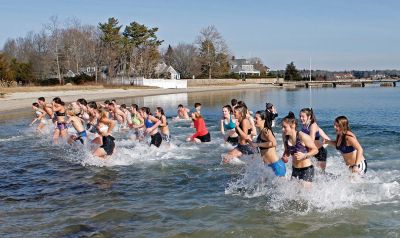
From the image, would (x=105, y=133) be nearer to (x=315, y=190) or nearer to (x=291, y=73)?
(x=315, y=190)

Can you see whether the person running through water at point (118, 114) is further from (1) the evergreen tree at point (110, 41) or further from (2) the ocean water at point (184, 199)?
(1) the evergreen tree at point (110, 41)

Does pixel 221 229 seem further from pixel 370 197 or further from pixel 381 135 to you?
pixel 381 135

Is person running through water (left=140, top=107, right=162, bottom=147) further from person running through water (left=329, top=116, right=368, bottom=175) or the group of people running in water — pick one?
person running through water (left=329, top=116, right=368, bottom=175)

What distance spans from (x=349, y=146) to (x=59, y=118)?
995 cm

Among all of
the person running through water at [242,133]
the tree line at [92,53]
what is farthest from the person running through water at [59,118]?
the tree line at [92,53]

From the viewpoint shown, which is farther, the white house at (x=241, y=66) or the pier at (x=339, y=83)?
the white house at (x=241, y=66)

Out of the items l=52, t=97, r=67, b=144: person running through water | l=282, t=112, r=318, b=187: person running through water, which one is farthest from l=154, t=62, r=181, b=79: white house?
l=282, t=112, r=318, b=187: person running through water

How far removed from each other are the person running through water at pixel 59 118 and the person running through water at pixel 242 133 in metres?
5.98

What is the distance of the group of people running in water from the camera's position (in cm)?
761

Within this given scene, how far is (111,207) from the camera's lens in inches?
320

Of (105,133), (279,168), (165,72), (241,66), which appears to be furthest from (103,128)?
(241,66)

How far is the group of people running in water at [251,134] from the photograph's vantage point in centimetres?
761

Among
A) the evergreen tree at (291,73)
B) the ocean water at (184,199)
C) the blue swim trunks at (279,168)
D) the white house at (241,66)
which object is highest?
the white house at (241,66)

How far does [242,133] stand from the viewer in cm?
993
